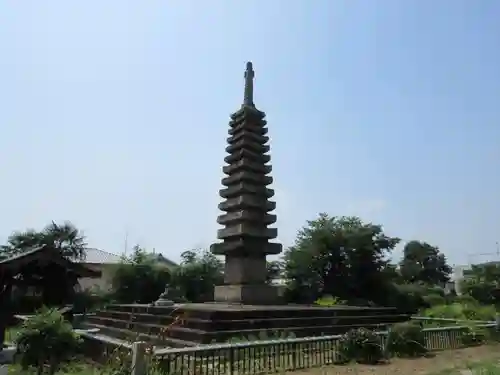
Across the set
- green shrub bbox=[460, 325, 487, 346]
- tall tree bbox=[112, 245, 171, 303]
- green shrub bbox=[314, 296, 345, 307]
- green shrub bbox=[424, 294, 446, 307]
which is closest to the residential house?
tall tree bbox=[112, 245, 171, 303]

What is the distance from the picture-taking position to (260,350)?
9.98 m

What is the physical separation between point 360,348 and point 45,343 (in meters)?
7.48

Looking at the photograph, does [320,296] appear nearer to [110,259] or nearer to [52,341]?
[110,259]

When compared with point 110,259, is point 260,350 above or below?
below

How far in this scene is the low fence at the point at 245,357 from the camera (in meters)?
8.05

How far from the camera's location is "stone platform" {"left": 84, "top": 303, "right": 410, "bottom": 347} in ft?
46.1

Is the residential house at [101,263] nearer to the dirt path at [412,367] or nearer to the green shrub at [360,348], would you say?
the green shrub at [360,348]

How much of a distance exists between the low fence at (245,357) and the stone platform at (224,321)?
8.04 feet

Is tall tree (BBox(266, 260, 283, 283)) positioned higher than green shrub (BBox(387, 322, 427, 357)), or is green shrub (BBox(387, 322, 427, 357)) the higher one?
tall tree (BBox(266, 260, 283, 283))

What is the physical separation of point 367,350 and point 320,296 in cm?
2429

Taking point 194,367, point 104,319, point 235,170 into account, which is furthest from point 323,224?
point 194,367

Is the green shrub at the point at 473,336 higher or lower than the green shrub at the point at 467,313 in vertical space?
lower

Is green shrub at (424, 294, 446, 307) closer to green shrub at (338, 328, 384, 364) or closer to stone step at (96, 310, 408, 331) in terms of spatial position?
stone step at (96, 310, 408, 331)

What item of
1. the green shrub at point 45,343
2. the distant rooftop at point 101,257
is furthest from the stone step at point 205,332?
the distant rooftop at point 101,257
